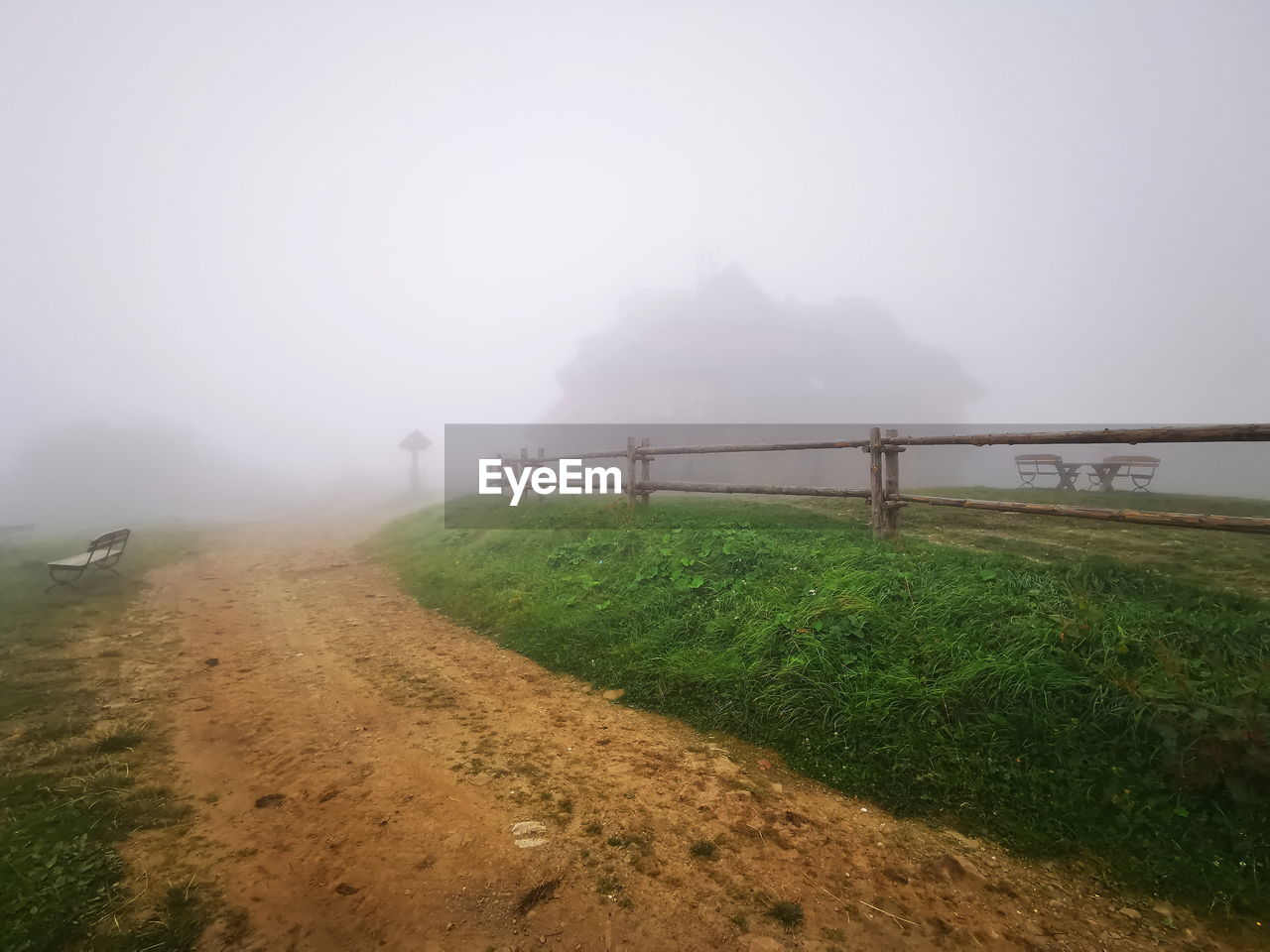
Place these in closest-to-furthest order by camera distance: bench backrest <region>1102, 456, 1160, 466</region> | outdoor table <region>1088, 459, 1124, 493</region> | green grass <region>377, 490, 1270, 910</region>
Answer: green grass <region>377, 490, 1270, 910</region>, bench backrest <region>1102, 456, 1160, 466</region>, outdoor table <region>1088, 459, 1124, 493</region>

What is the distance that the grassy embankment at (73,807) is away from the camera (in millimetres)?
2207

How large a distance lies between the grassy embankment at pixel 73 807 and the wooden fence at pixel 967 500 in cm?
597

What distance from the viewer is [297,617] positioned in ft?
23.2

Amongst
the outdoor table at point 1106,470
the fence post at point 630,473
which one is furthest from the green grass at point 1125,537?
the fence post at point 630,473

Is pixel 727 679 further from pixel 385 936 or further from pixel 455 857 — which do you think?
pixel 385 936

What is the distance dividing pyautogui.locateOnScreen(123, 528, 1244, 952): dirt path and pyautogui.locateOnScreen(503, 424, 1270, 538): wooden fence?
3071 millimetres

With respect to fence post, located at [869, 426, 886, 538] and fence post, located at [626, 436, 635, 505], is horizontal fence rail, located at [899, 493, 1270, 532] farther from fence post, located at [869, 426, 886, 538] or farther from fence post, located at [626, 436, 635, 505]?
fence post, located at [626, 436, 635, 505]

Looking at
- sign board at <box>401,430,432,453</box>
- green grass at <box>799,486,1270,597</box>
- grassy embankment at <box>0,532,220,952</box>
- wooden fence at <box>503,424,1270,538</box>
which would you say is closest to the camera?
grassy embankment at <box>0,532,220,952</box>

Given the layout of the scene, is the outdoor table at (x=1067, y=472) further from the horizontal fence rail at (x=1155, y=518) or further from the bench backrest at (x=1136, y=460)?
the horizontal fence rail at (x=1155, y=518)

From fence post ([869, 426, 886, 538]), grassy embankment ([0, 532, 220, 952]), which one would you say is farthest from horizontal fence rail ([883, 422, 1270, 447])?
grassy embankment ([0, 532, 220, 952])

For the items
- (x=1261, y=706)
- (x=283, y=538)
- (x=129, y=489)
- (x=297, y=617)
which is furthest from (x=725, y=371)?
(x=129, y=489)

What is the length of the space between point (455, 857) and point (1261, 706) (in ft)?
14.5

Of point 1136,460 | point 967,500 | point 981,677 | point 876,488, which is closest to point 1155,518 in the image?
point 967,500

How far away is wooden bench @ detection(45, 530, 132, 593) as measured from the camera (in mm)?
8023
